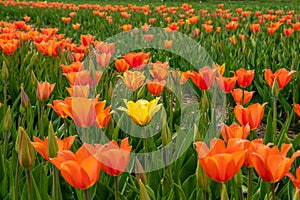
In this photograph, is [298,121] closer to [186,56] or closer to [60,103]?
[186,56]

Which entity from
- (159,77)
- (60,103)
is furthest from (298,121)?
(60,103)

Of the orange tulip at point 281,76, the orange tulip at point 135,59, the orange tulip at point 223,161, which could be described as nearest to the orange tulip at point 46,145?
the orange tulip at point 223,161

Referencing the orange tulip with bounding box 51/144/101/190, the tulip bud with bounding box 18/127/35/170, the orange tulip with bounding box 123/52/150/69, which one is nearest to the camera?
the orange tulip with bounding box 51/144/101/190

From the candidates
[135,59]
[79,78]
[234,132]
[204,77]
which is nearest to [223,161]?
[234,132]

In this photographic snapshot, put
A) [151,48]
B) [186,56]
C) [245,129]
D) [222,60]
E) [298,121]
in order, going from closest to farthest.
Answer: [245,129]
[298,121]
[222,60]
[186,56]
[151,48]

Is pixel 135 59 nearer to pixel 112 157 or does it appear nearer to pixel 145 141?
pixel 145 141

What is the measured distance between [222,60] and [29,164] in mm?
2837

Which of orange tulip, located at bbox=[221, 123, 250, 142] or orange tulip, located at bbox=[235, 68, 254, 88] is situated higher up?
orange tulip, located at bbox=[221, 123, 250, 142]

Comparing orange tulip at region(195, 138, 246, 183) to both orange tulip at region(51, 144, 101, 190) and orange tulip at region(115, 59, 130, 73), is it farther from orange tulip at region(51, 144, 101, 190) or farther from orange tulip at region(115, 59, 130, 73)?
orange tulip at region(115, 59, 130, 73)

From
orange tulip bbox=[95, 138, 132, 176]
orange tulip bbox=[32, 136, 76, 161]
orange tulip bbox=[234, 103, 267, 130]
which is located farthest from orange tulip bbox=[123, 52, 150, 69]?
orange tulip bbox=[95, 138, 132, 176]

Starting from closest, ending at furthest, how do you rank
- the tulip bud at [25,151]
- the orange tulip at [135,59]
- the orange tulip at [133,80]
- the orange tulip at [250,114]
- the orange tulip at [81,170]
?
1. the orange tulip at [81,170]
2. the tulip bud at [25,151]
3. the orange tulip at [250,114]
4. the orange tulip at [133,80]
5. the orange tulip at [135,59]

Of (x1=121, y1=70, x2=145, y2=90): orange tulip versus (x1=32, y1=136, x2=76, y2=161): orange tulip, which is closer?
(x1=32, y1=136, x2=76, y2=161): orange tulip

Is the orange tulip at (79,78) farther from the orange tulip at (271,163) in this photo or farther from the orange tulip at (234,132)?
the orange tulip at (271,163)

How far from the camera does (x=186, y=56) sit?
4211mm
